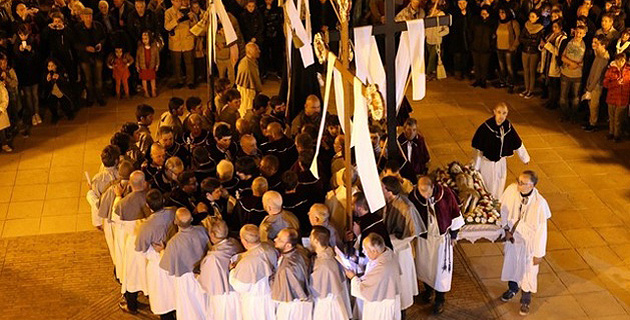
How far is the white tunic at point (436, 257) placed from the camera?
352 inches

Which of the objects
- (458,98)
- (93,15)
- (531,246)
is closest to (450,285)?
(531,246)

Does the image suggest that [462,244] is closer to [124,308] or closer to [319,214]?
[319,214]

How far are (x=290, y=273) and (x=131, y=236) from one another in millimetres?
1965

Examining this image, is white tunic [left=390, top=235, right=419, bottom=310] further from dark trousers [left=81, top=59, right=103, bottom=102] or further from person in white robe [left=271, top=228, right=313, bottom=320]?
dark trousers [left=81, top=59, right=103, bottom=102]

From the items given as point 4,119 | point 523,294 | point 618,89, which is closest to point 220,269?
point 523,294

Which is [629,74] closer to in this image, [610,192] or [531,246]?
[610,192]

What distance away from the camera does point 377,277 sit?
7.88 metres

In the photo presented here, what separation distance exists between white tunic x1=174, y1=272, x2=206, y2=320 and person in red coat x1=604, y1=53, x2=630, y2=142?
23.0ft

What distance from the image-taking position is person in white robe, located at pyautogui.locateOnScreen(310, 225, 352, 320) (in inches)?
310

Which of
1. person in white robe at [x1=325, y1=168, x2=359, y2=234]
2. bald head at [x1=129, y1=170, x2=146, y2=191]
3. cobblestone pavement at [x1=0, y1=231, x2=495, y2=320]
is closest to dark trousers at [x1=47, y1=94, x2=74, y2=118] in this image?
cobblestone pavement at [x1=0, y1=231, x2=495, y2=320]

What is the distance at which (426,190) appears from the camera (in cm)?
864

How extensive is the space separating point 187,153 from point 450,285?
3298 millimetres

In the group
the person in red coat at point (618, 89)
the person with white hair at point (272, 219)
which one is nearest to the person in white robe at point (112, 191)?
the person with white hair at point (272, 219)

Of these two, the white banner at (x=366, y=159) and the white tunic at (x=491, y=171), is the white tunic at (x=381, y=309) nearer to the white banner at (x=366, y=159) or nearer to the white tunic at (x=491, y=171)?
the white banner at (x=366, y=159)
